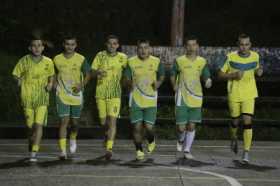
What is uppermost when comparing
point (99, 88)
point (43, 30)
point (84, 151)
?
point (43, 30)

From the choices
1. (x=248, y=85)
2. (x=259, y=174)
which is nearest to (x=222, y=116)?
(x=248, y=85)

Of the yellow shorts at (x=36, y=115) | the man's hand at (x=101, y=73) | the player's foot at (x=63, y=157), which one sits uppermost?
the man's hand at (x=101, y=73)

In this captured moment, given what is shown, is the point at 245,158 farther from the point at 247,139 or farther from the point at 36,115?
the point at 36,115

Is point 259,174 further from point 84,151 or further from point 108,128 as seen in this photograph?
point 84,151

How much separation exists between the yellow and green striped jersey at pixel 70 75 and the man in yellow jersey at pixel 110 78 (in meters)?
0.22

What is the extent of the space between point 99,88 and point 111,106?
35 cm

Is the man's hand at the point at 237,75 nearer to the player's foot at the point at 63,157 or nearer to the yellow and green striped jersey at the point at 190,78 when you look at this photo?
the yellow and green striped jersey at the point at 190,78

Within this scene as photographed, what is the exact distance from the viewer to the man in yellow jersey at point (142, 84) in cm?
1374

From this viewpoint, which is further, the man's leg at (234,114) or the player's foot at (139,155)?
the man's leg at (234,114)

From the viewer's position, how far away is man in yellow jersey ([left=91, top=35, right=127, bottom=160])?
13930mm

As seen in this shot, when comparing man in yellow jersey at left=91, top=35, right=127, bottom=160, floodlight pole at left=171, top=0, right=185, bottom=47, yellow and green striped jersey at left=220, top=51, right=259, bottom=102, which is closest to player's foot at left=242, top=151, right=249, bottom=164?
yellow and green striped jersey at left=220, top=51, right=259, bottom=102

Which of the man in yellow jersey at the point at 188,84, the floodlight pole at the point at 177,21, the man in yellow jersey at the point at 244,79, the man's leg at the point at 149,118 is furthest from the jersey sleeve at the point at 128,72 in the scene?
the floodlight pole at the point at 177,21

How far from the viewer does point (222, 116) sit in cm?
2069

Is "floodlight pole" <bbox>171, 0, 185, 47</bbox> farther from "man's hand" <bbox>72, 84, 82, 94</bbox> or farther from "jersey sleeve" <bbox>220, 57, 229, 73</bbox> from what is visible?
"man's hand" <bbox>72, 84, 82, 94</bbox>
